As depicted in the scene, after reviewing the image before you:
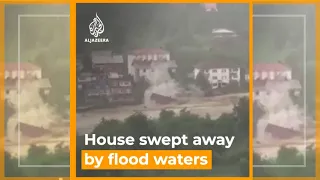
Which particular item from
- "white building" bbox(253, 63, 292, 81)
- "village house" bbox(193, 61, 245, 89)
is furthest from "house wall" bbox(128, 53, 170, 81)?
"white building" bbox(253, 63, 292, 81)

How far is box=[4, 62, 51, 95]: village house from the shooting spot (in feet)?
5.35

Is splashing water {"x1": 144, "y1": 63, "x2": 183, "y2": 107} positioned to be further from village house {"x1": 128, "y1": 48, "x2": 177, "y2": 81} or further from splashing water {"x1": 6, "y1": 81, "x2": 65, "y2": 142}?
splashing water {"x1": 6, "y1": 81, "x2": 65, "y2": 142}

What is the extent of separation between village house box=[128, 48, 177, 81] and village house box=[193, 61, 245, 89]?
0.36ft

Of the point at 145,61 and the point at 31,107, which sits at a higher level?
the point at 145,61

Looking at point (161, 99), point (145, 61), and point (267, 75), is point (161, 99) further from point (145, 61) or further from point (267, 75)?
point (267, 75)

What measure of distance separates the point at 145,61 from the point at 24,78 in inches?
18.6

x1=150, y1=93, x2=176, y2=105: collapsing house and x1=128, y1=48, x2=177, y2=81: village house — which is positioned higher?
x1=128, y1=48, x2=177, y2=81: village house

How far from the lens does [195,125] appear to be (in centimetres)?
160

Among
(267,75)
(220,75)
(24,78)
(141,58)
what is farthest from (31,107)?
(267,75)

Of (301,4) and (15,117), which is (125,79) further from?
(301,4)
